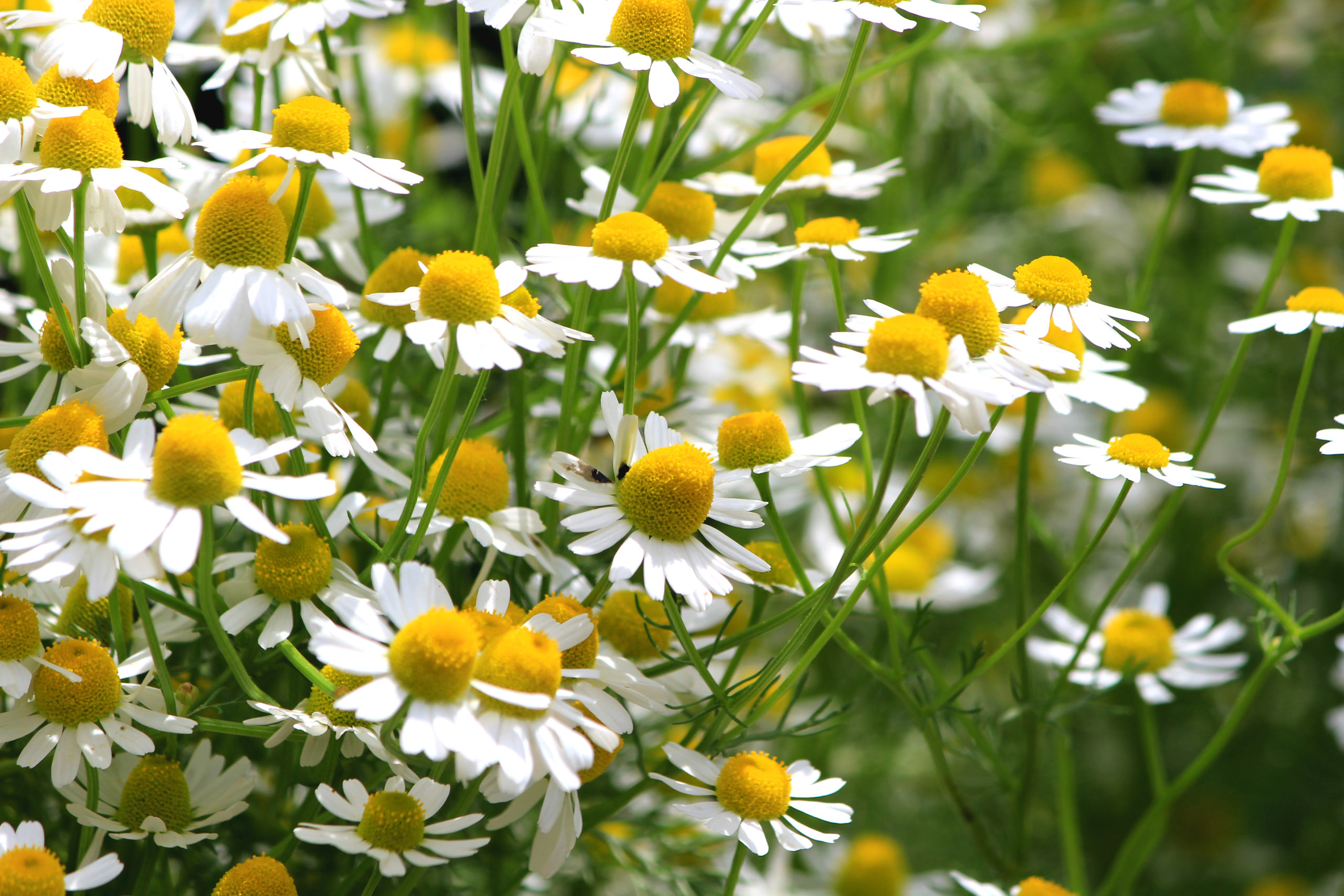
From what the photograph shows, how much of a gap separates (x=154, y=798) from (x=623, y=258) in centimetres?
33

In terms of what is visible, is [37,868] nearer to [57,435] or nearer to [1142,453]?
[57,435]

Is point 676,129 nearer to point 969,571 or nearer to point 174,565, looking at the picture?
point 174,565

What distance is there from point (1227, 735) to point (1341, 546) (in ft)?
2.30

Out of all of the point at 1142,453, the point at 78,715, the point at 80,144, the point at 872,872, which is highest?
the point at 80,144

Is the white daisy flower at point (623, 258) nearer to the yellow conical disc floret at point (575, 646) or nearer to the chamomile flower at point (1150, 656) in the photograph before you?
the yellow conical disc floret at point (575, 646)

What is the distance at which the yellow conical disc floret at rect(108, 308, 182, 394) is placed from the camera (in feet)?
1.76

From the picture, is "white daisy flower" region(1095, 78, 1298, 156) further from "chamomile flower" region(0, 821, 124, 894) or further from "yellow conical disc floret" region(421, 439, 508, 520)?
"chamomile flower" region(0, 821, 124, 894)

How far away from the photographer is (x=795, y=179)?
29.5 inches

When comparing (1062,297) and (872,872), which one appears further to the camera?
(872,872)

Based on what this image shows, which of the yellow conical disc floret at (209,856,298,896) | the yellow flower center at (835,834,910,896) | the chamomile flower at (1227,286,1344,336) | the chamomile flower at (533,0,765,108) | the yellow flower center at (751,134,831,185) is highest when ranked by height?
the chamomile flower at (533,0,765,108)

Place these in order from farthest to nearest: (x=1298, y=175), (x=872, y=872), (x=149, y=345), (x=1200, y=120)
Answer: (x=872, y=872), (x=1200, y=120), (x=1298, y=175), (x=149, y=345)

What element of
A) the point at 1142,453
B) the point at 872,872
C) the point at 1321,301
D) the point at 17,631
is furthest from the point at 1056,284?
the point at 872,872

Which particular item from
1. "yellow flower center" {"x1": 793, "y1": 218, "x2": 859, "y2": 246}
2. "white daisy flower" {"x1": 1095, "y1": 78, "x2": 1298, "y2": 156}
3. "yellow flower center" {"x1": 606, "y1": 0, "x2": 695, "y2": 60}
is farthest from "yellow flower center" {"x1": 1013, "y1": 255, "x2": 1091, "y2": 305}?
"white daisy flower" {"x1": 1095, "y1": 78, "x2": 1298, "y2": 156}

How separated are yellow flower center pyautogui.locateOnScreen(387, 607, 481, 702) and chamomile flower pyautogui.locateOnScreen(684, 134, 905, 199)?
39cm
